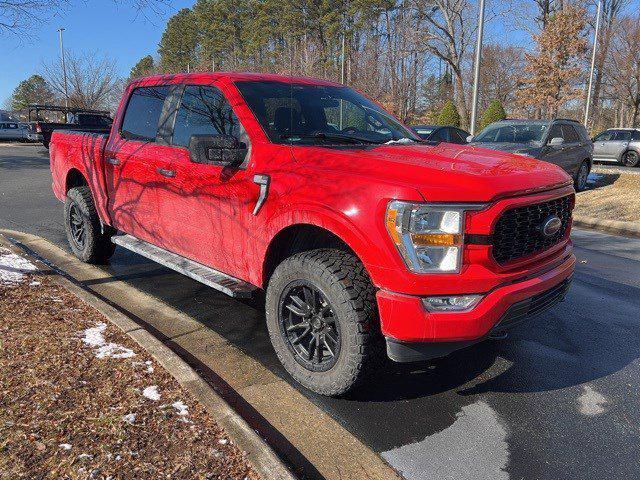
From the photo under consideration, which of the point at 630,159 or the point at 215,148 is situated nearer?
the point at 215,148

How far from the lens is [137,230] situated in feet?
15.8

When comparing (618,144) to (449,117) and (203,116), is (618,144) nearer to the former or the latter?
(449,117)

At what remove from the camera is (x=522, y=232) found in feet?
9.62

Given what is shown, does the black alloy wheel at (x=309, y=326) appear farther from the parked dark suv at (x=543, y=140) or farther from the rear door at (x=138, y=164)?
the parked dark suv at (x=543, y=140)

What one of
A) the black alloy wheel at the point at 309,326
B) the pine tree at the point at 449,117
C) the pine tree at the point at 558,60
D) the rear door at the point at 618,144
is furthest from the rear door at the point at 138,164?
the pine tree at the point at 558,60

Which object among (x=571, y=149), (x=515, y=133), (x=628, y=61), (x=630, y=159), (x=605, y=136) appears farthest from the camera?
(x=628, y=61)

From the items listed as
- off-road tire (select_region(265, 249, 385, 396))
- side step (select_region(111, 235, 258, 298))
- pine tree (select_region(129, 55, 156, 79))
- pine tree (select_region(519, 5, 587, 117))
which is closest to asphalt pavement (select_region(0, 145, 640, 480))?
off-road tire (select_region(265, 249, 385, 396))

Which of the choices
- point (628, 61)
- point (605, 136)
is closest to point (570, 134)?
point (605, 136)

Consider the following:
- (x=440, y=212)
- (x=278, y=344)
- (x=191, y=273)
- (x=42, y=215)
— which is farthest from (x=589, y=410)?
(x=42, y=215)

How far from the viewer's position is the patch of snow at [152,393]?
9.39 feet

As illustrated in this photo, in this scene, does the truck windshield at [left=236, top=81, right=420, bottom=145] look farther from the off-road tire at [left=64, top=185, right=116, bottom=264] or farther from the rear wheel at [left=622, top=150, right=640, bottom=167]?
the rear wheel at [left=622, top=150, right=640, bottom=167]

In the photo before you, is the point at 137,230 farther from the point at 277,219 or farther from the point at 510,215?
the point at 510,215

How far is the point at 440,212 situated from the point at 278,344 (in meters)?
1.45

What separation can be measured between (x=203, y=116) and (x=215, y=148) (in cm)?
85
